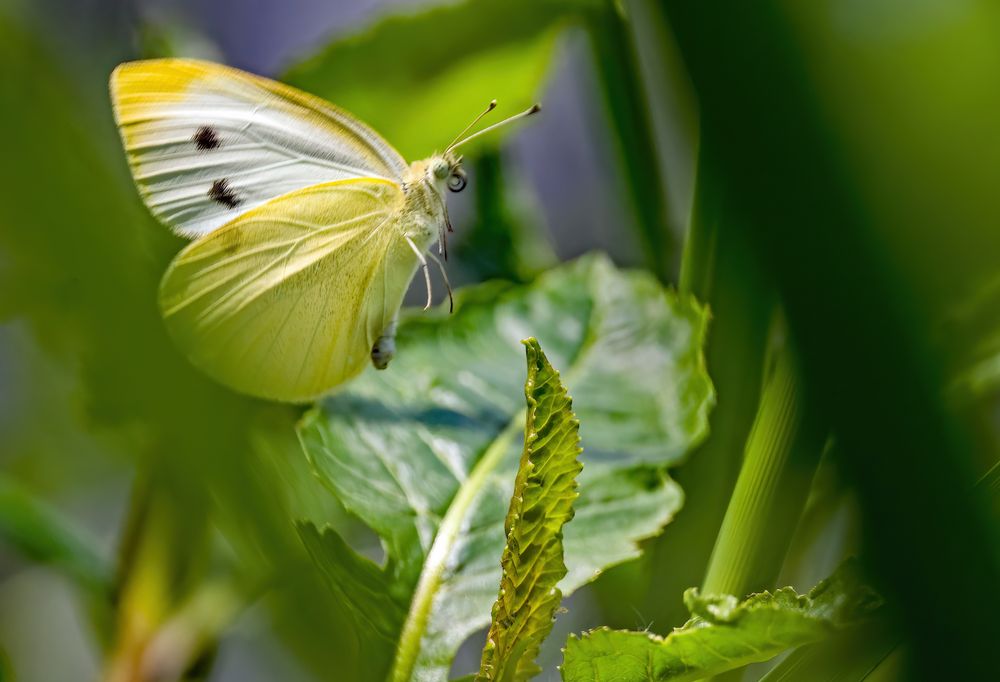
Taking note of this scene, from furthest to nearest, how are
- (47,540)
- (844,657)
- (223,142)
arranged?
(223,142)
(47,540)
(844,657)

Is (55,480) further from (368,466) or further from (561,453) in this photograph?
(561,453)

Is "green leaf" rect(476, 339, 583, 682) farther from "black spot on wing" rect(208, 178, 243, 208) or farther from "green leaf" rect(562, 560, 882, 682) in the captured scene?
"black spot on wing" rect(208, 178, 243, 208)

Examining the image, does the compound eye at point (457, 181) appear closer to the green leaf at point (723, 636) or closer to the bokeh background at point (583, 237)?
the bokeh background at point (583, 237)

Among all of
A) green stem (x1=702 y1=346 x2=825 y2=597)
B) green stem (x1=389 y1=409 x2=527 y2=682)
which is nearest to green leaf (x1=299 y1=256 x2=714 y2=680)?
green stem (x1=389 y1=409 x2=527 y2=682)

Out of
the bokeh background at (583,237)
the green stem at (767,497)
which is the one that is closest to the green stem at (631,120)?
the bokeh background at (583,237)

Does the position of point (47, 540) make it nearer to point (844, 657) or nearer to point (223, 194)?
point (223, 194)

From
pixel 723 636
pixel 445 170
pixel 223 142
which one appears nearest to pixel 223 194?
pixel 223 142
